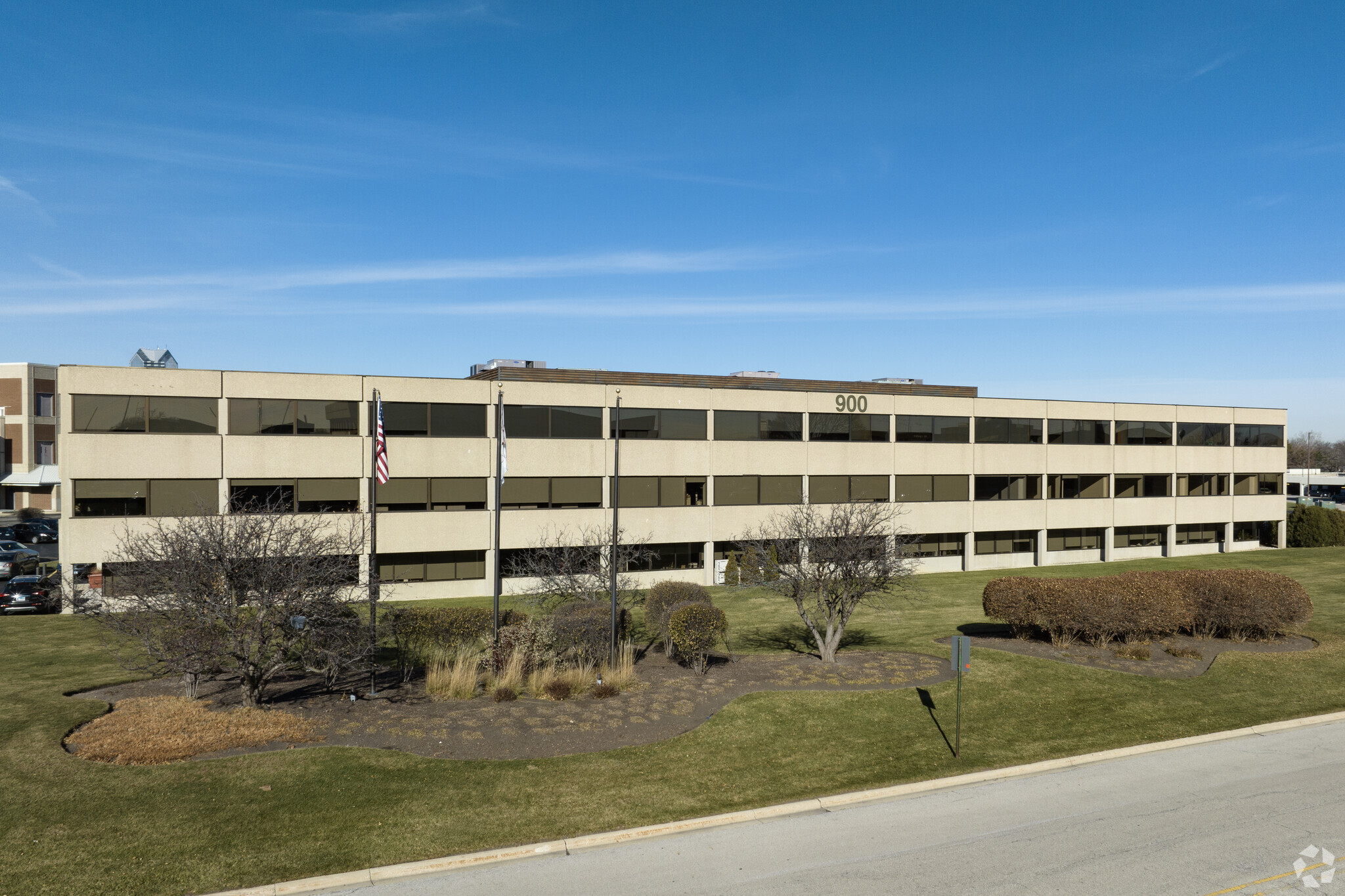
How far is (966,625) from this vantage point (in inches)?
1190

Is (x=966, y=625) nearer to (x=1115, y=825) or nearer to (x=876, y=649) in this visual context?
(x=876, y=649)

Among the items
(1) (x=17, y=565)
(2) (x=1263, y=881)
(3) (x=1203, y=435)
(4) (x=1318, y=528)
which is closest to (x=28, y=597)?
(1) (x=17, y=565)

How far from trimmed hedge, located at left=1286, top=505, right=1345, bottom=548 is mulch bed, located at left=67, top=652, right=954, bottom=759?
52519mm

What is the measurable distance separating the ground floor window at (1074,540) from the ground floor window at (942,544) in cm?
644

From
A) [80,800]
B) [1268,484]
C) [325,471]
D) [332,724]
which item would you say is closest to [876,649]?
[332,724]

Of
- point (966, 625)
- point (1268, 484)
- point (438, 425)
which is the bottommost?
point (966, 625)

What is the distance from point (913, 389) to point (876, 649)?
30094 millimetres

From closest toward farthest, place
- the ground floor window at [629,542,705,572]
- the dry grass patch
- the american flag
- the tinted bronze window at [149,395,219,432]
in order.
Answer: the dry grass patch, the american flag, the tinted bronze window at [149,395,219,432], the ground floor window at [629,542,705,572]

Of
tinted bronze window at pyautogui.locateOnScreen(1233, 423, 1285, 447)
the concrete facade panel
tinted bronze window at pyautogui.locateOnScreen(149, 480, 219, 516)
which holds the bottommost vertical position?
tinted bronze window at pyautogui.locateOnScreen(149, 480, 219, 516)

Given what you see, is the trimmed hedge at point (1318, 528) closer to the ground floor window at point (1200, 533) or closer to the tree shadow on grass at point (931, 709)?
the ground floor window at point (1200, 533)

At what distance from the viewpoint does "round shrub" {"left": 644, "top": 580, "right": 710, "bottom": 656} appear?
25.7 meters

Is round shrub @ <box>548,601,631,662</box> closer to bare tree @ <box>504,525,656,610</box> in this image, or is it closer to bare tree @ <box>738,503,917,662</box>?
bare tree @ <box>504,525,656,610</box>

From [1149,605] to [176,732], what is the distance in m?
25.7

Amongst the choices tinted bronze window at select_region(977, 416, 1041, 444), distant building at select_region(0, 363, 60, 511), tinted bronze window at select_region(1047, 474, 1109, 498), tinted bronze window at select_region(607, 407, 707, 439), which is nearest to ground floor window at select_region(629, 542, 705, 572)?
tinted bronze window at select_region(607, 407, 707, 439)
